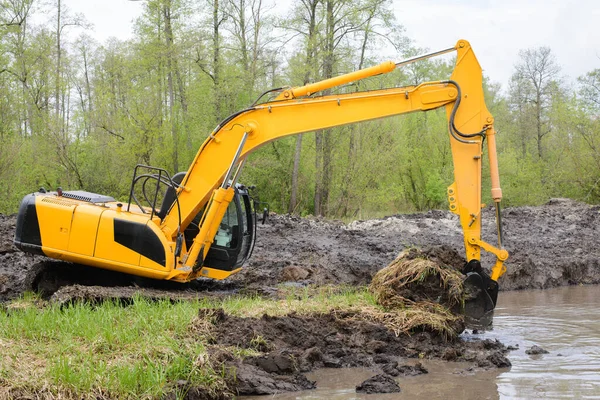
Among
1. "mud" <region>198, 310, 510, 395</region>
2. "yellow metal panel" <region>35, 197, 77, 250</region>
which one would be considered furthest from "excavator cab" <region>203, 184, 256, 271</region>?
"mud" <region>198, 310, 510, 395</region>

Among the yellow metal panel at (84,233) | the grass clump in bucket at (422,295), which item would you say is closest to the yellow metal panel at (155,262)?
the yellow metal panel at (84,233)

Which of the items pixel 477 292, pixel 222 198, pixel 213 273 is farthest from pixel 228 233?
pixel 477 292

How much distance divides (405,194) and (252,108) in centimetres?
2524

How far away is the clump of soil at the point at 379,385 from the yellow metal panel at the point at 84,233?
15.6ft

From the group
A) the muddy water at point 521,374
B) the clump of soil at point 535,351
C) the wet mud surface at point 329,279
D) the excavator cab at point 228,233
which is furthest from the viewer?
the excavator cab at point 228,233

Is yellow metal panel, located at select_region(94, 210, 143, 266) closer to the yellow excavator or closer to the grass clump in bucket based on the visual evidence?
the yellow excavator

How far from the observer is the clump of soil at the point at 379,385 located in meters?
5.62

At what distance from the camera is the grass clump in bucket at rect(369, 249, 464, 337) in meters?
7.51

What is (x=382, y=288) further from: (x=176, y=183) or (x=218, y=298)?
(x=176, y=183)

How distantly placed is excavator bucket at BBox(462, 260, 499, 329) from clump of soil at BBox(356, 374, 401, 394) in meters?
2.44

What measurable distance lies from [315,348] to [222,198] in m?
2.94

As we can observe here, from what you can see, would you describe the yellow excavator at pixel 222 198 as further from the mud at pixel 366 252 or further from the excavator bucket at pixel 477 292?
the mud at pixel 366 252

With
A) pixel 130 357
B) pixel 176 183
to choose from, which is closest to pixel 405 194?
pixel 176 183

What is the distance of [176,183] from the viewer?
9.57m
